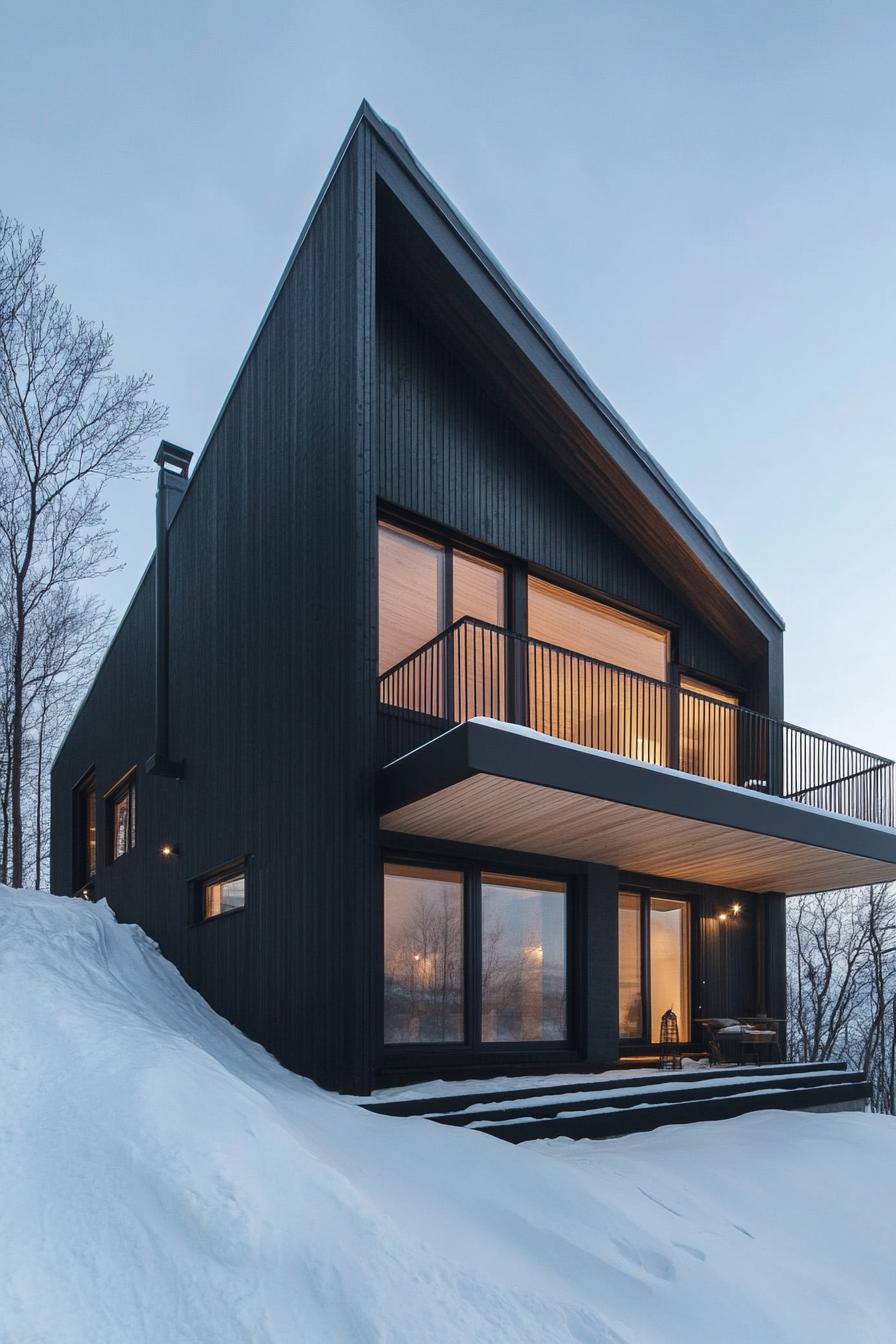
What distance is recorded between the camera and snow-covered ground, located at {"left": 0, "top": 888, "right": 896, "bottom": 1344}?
3.12 metres

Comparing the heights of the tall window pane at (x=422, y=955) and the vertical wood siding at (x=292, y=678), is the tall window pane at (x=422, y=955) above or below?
below

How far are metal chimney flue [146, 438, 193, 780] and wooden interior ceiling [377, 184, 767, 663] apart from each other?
4.96 metres

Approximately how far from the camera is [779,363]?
23.5 metres

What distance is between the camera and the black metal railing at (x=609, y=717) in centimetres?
771

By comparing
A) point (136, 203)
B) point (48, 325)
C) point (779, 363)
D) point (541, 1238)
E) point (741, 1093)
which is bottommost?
point (741, 1093)

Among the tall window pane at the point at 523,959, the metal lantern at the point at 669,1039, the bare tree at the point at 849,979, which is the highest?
the tall window pane at the point at 523,959

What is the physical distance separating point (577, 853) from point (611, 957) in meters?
1.18

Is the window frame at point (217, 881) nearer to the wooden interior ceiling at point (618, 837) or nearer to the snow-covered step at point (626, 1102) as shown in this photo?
the wooden interior ceiling at point (618, 837)

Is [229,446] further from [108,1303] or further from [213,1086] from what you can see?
[108,1303]

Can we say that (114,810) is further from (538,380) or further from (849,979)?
(849,979)

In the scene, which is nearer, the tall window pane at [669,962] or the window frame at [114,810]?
the tall window pane at [669,962]

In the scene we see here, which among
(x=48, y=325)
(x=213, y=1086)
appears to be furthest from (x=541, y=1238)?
(x=48, y=325)

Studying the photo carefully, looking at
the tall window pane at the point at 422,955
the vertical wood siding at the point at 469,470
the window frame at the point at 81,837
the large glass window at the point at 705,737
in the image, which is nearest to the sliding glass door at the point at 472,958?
the tall window pane at the point at 422,955

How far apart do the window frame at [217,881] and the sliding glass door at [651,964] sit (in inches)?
153
